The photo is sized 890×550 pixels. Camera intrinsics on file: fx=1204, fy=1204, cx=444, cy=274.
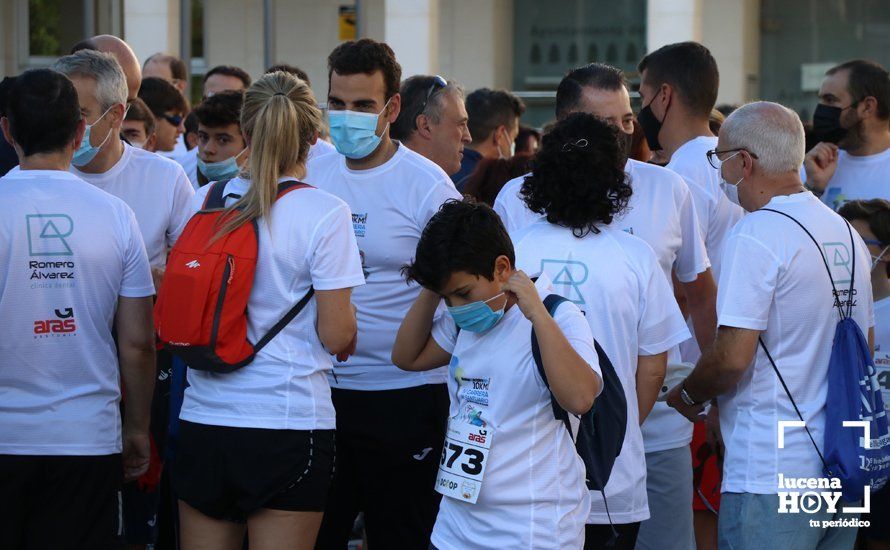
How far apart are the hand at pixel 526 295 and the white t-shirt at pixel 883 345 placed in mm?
2400

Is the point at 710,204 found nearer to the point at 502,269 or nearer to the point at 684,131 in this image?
the point at 684,131

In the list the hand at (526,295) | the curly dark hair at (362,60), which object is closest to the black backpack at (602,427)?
the hand at (526,295)

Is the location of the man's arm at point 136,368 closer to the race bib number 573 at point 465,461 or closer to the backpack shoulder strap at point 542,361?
the race bib number 573 at point 465,461

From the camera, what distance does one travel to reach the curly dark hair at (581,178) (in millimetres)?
3977

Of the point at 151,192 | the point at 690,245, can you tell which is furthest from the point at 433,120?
the point at 690,245

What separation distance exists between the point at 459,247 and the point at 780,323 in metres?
1.27

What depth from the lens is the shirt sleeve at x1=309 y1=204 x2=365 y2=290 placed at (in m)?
3.92

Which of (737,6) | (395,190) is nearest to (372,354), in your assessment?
(395,190)

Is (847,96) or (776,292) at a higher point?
(847,96)

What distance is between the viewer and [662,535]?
4.73 meters

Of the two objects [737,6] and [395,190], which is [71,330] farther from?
[737,6]

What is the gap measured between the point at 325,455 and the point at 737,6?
18.5m

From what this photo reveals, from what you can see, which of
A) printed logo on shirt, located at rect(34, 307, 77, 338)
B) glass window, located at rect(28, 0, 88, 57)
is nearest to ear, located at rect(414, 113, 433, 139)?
printed logo on shirt, located at rect(34, 307, 77, 338)

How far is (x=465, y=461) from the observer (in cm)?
359
